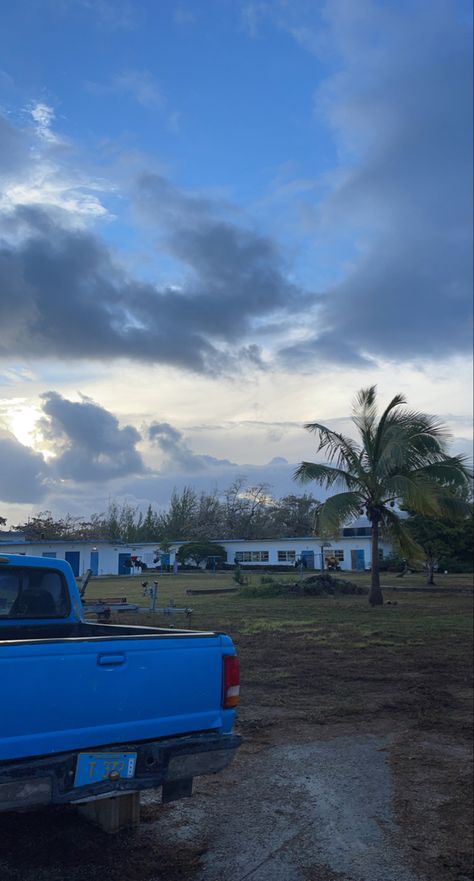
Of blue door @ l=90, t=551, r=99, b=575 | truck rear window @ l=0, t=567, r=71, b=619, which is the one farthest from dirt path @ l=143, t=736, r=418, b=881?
blue door @ l=90, t=551, r=99, b=575

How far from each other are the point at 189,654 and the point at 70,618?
5.77 feet

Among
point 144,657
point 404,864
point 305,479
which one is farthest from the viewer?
point 305,479

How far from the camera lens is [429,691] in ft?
32.8

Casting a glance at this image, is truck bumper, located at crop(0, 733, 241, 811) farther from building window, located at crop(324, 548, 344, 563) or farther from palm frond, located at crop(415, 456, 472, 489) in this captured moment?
building window, located at crop(324, 548, 344, 563)

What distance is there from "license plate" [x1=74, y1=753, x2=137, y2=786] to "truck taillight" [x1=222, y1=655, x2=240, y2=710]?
0.79 meters

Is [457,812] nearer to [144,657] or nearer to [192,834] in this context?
[192,834]

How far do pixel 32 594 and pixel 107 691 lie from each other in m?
1.94

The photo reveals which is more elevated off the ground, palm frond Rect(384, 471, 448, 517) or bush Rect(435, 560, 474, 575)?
palm frond Rect(384, 471, 448, 517)

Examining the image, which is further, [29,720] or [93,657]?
[93,657]

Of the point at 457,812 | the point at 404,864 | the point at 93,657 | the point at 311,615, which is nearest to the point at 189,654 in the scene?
the point at 93,657

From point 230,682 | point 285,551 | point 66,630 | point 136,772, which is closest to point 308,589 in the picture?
point 66,630

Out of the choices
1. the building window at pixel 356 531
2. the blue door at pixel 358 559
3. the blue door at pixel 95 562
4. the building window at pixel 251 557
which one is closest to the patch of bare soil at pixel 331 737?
the blue door at pixel 95 562

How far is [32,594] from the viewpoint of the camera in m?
5.79

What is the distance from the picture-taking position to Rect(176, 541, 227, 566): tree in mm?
48344
